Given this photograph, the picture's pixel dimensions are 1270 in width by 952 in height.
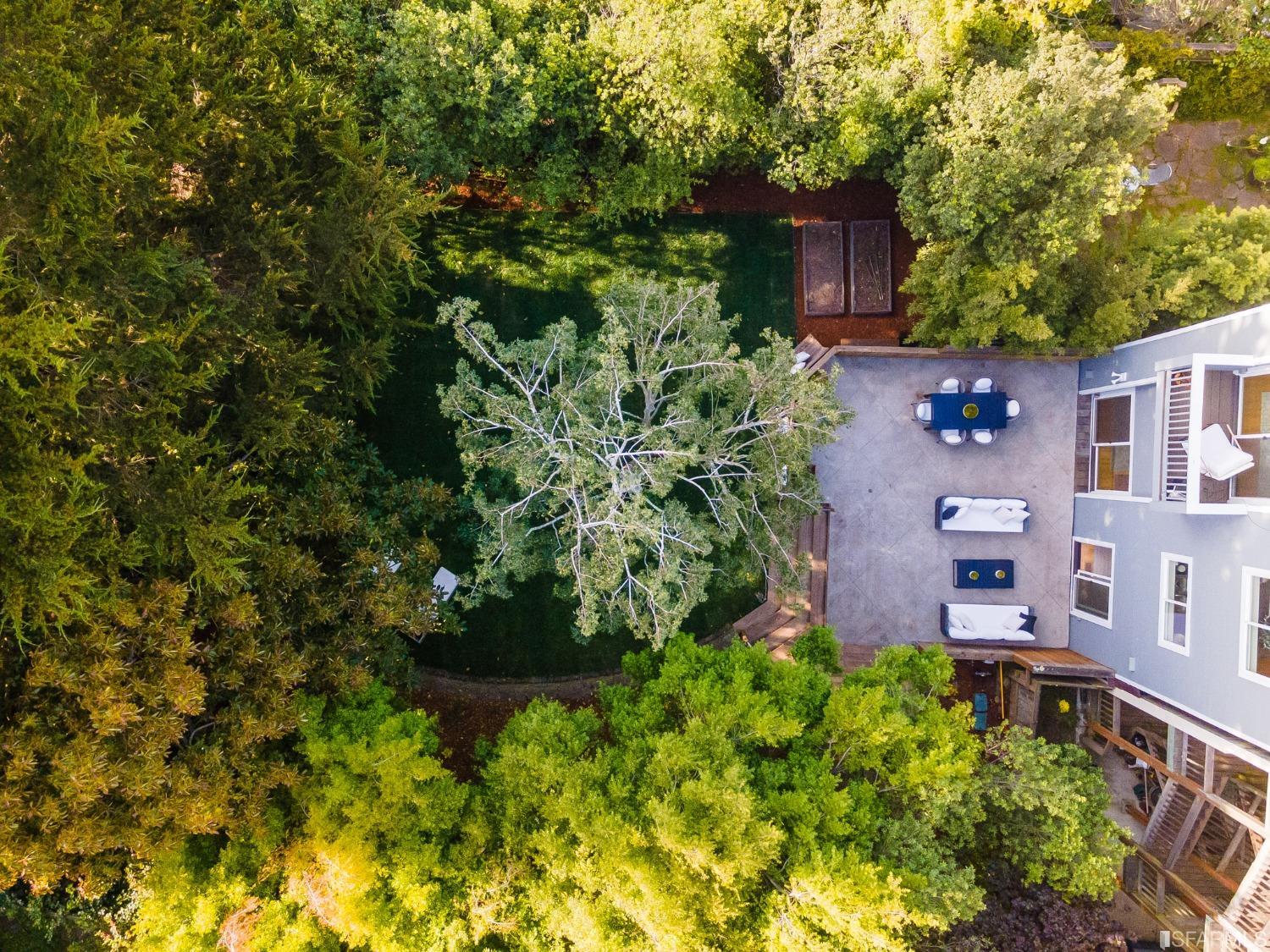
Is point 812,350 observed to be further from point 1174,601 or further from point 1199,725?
point 1199,725

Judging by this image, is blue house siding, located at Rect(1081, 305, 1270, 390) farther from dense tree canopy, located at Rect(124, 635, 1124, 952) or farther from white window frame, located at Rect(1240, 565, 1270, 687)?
dense tree canopy, located at Rect(124, 635, 1124, 952)

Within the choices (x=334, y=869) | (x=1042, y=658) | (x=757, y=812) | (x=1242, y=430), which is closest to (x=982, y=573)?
(x=1042, y=658)

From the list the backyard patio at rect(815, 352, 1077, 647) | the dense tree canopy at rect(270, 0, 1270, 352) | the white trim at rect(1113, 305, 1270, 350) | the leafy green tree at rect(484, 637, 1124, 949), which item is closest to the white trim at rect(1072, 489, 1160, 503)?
the backyard patio at rect(815, 352, 1077, 647)

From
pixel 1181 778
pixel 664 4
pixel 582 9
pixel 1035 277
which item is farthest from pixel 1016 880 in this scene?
pixel 582 9

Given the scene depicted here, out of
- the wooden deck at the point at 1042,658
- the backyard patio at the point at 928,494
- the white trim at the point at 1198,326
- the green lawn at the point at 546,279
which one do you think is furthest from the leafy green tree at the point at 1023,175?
the wooden deck at the point at 1042,658

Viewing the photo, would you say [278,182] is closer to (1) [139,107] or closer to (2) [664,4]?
(1) [139,107]
